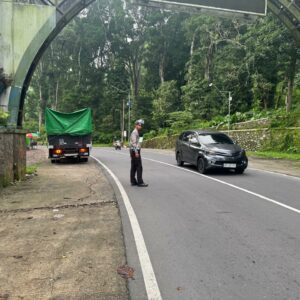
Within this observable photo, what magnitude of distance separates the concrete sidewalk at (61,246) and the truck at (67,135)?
32.4 ft

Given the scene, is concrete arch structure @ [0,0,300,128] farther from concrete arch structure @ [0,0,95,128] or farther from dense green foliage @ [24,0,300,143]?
dense green foliage @ [24,0,300,143]

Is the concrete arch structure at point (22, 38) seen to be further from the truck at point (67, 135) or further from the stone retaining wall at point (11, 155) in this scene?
the truck at point (67, 135)

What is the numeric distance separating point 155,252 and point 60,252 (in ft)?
4.28

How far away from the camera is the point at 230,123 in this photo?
34656 mm

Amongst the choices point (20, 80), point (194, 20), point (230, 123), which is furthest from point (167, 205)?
point (194, 20)

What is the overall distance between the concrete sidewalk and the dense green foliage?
27.7 metres

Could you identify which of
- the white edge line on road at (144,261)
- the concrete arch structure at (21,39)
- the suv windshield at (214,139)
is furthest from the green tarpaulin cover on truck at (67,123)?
the white edge line on road at (144,261)

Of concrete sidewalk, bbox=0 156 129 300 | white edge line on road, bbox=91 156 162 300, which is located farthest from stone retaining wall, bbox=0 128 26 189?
white edge line on road, bbox=91 156 162 300

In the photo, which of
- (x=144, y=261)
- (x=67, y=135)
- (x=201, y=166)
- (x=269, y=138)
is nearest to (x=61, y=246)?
(x=144, y=261)

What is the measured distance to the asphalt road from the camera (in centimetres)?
419

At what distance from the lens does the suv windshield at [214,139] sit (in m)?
15.2

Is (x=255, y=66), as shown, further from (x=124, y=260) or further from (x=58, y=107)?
(x=58, y=107)

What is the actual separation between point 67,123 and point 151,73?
156 ft

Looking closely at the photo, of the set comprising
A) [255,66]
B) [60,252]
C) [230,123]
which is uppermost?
[255,66]
